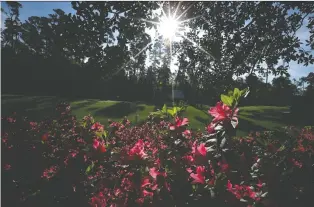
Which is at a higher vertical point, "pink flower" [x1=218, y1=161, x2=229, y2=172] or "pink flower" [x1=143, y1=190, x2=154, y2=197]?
"pink flower" [x1=218, y1=161, x2=229, y2=172]

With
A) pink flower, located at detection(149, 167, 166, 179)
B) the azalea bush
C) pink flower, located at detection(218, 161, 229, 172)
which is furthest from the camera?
pink flower, located at detection(149, 167, 166, 179)

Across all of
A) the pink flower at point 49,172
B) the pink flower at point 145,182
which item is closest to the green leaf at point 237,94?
the pink flower at point 145,182

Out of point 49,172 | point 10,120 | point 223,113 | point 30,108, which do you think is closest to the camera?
point 223,113

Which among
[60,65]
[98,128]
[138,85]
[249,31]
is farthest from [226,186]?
[138,85]

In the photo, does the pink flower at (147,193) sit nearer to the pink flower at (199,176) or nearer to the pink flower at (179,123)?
the pink flower at (199,176)

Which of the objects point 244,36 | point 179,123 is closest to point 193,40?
point 244,36

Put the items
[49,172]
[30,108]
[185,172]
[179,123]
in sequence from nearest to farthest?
[185,172]
[179,123]
[49,172]
[30,108]

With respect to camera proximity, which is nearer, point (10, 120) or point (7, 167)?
point (7, 167)

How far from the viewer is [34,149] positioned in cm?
379

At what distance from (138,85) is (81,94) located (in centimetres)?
851

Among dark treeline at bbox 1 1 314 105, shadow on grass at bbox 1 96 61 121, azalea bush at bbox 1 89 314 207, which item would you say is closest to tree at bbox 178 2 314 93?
dark treeline at bbox 1 1 314 105

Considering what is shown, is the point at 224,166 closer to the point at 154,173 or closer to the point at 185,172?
the point at 185,172

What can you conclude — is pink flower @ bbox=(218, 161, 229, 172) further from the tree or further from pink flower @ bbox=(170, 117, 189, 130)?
the tree

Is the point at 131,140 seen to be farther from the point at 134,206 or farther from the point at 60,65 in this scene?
the point at 60,65
